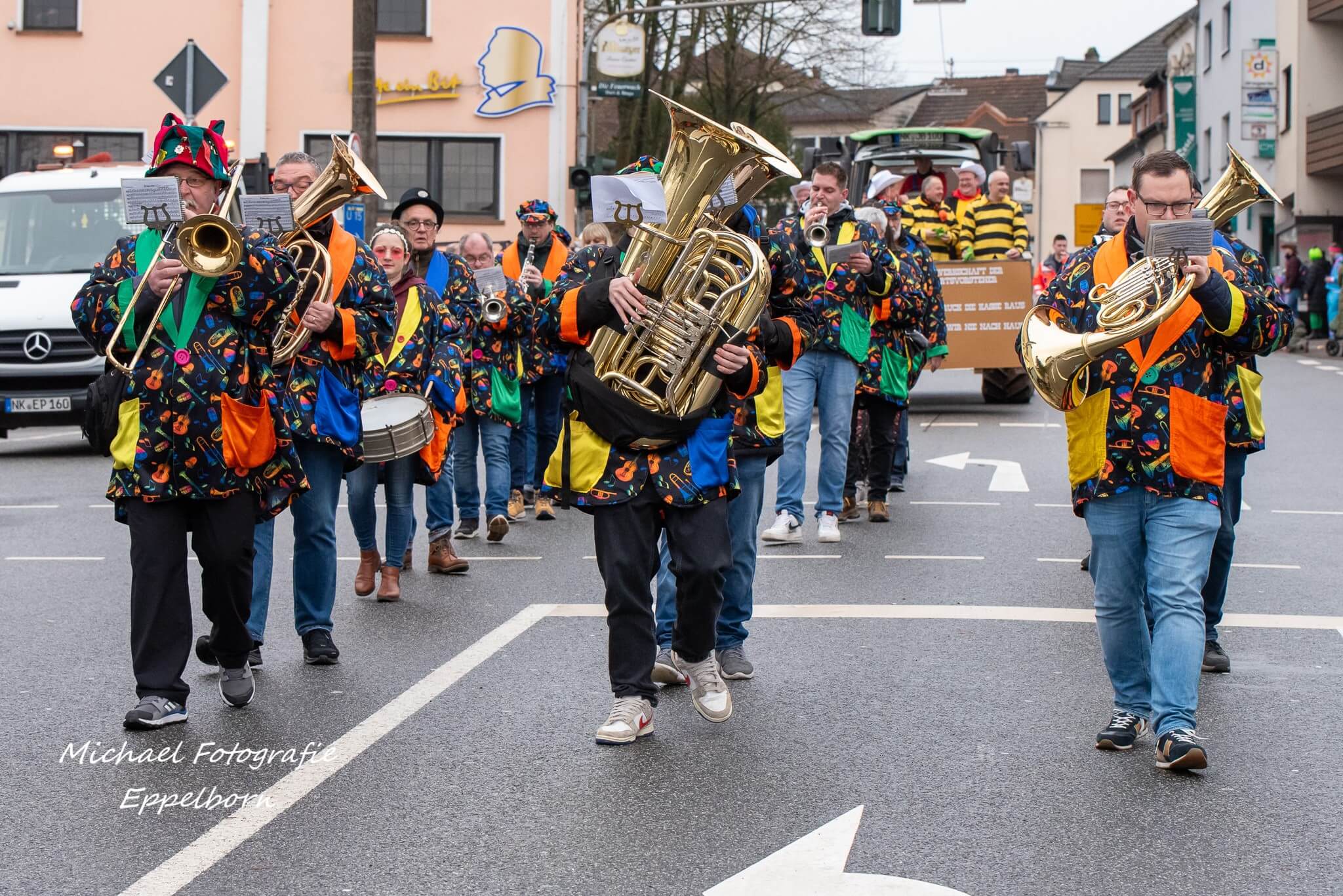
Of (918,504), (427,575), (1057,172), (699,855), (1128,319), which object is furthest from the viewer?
(1057,172)

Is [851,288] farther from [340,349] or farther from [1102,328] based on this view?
[1102,328]

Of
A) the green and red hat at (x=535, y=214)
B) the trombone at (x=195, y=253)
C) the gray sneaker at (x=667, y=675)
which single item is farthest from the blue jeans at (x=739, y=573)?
the green and red hat at (x=535, y=214)

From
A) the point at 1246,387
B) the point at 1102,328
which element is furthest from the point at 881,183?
the point at 1102,328

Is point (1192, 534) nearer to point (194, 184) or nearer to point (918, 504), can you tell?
point (194, 184)

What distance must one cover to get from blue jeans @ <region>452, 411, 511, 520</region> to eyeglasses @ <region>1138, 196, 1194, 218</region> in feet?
18.7

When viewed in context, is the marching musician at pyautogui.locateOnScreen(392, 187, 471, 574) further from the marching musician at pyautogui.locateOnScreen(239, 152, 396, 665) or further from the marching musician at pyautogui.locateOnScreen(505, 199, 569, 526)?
the marching musician at pyautogui.locateOnScreen(239, 152, 396, 665)

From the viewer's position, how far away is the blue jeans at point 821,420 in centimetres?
1056

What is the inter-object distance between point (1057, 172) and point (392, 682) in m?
83.0

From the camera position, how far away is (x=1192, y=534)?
223 inches

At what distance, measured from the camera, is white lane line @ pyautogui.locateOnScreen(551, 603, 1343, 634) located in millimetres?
8125

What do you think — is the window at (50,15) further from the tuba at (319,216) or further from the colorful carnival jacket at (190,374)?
the colorful carnival jacket at (190,374)

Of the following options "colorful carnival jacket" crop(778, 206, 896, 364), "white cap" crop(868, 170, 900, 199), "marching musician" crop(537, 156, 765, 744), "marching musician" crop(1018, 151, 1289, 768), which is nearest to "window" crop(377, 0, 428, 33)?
"white cap" crop(868, 170, 900, 199)

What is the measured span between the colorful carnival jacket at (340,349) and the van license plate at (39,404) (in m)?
9.35

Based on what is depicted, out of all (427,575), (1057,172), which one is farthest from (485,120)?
(1057,172)
